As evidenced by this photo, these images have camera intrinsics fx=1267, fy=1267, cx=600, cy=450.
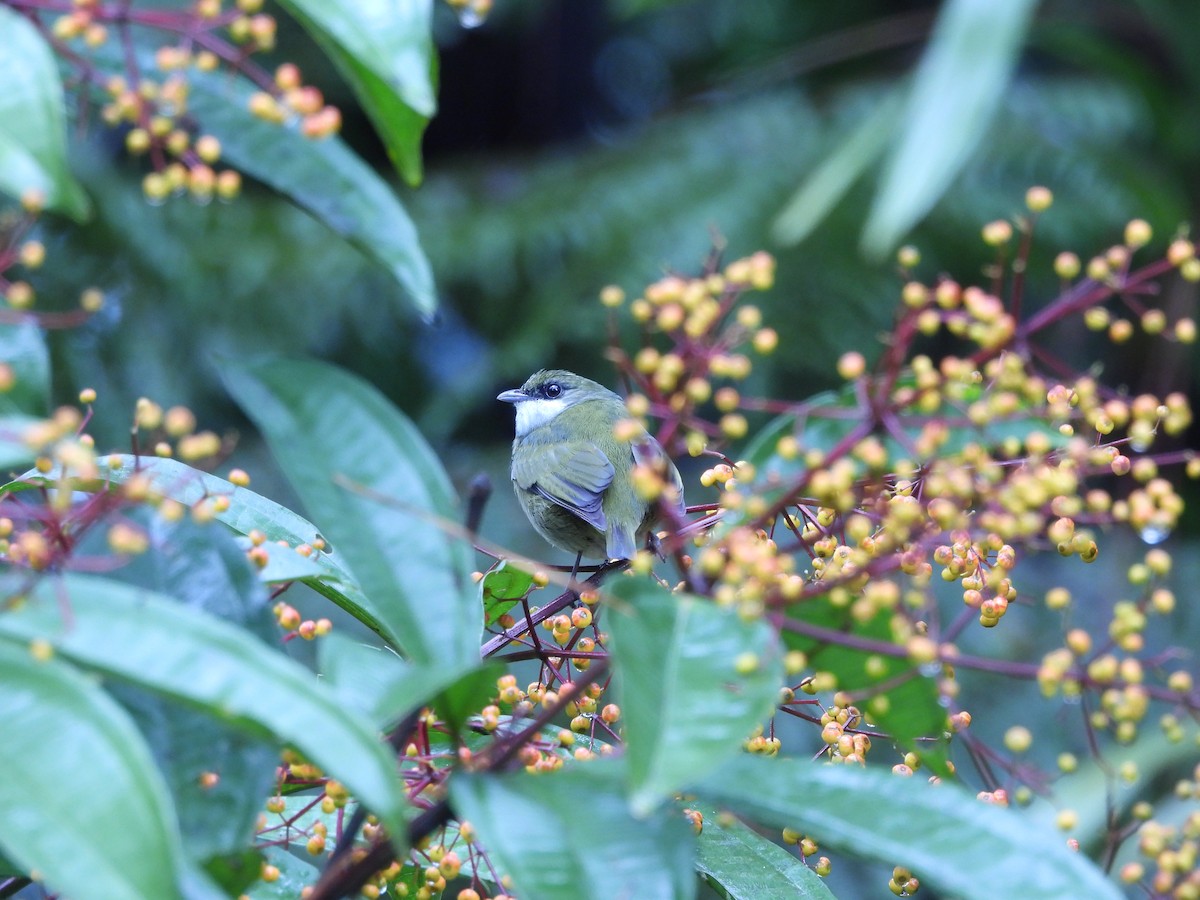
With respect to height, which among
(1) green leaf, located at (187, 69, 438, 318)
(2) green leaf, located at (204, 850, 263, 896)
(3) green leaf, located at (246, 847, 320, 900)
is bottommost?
(3) green leaf, located at (246, 847, 320, 900)

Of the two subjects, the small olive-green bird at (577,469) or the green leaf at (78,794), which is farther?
the small olive-green bird at (577,469)

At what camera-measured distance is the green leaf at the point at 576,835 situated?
0.87 meters

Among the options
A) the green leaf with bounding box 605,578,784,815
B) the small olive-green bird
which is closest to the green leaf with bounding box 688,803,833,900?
the green leaf with bounding box 605,578,784,815

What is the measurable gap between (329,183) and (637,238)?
168 inches

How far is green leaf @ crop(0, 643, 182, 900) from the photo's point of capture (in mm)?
754

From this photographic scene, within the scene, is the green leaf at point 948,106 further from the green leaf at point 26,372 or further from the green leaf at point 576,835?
the green leaf at point 26,372

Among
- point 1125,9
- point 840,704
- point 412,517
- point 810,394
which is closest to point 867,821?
point 840,704

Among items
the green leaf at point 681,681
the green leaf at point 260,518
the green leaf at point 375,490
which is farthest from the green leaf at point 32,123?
the green leaf at point 681,681

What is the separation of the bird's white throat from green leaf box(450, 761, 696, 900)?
2427 millimetres

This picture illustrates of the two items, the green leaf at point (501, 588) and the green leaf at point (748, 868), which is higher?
the green leaf at point (501, 588)

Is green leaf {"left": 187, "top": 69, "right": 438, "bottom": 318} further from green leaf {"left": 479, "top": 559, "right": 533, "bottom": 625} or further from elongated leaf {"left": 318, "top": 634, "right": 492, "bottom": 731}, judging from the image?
green leaf {"left": 479, "top": 559, "right": 533, "bottom": 625}

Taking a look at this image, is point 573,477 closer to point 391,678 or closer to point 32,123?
point 391,678

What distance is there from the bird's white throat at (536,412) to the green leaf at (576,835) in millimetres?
2427

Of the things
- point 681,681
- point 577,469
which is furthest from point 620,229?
point 681,681
